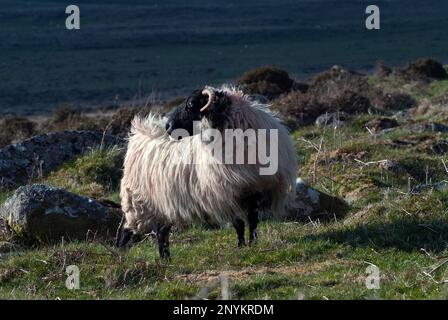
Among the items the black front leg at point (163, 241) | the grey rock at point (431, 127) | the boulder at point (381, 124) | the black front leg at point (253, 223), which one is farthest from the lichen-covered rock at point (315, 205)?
the boulder at point (381, 124)

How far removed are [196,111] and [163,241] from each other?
4.62ft

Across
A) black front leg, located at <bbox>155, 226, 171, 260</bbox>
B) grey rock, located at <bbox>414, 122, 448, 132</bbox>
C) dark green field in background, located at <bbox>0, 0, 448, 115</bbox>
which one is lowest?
dark green field in background, located at <bbox>0, 0, 448, 115</bbox>

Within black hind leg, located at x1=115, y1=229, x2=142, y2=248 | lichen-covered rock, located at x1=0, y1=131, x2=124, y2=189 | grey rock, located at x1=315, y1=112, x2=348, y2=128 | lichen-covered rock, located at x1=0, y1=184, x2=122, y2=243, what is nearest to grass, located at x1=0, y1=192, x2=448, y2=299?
black hind leg, located at x1=115, y1=229, x2=142, y2=248

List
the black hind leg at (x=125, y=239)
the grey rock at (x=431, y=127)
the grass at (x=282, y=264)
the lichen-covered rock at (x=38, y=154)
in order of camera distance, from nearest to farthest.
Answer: the grass at (x=282, y=264)
the black hind leg at (x=125, y=239)
the lichen-covered rock at (x=38, y=154)
the grey rock at (x=431, y=127)

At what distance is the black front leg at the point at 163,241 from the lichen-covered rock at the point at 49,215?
3.78 ft

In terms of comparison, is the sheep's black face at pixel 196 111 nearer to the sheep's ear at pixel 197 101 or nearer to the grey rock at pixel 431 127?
the sheep's ear at pixel 197 101

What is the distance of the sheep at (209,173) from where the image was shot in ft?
32.0

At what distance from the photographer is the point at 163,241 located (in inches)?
394

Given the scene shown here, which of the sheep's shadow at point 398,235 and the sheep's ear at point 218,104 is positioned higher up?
the sheep's ear at point 218,104

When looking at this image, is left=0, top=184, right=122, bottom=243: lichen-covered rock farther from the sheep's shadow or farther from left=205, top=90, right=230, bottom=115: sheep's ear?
the sheep's shadow

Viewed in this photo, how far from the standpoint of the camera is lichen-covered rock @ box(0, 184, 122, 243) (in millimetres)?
10961
